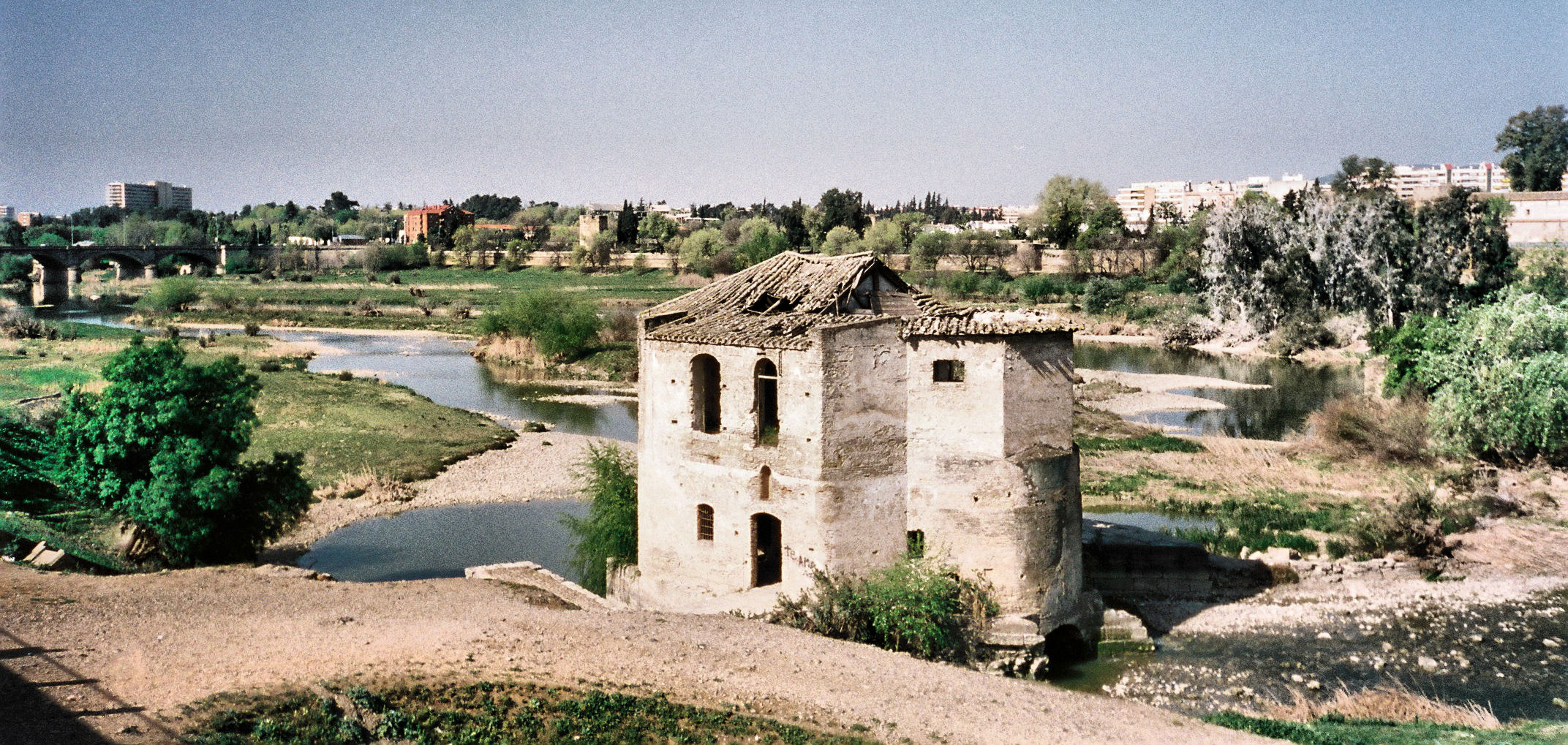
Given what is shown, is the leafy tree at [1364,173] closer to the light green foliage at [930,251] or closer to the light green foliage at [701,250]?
the light green foliage at [930,251]

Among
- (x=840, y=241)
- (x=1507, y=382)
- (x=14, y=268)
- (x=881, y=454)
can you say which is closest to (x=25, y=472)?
(x=881, y=454)

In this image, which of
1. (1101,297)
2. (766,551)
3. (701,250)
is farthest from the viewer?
(701,250)

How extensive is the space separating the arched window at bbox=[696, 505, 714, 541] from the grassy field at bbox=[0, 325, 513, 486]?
56.5 ft

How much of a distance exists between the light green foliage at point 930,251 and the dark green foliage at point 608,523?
252 ft

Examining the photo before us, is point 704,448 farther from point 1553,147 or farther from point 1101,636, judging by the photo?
point 1553,147

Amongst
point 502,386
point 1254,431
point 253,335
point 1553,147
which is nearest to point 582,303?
point 502,386

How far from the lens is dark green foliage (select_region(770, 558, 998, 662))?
1906cm

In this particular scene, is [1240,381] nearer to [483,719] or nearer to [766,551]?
[766,551]

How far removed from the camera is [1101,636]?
69.4 feet

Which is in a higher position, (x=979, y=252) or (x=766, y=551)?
(x=979, y=252)

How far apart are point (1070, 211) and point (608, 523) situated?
92.3 meters

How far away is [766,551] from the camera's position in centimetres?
2280

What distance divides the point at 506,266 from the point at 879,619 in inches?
4208

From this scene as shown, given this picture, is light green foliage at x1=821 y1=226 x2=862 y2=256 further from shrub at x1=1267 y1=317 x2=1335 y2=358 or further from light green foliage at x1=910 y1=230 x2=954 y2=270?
shrub at x1=1267 y1=317 x2=1335 y2=358
